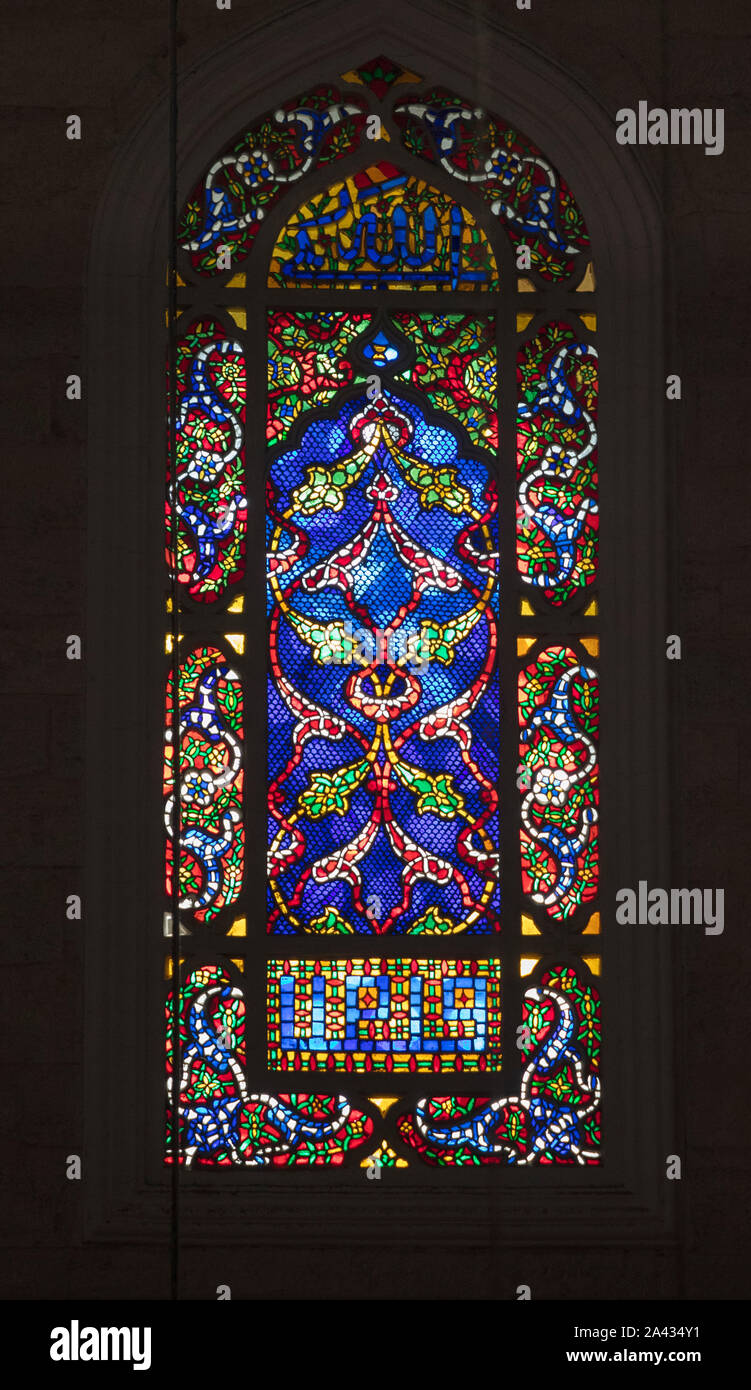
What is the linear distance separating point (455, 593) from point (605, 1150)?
3.15 ft

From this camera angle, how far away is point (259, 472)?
272 cm

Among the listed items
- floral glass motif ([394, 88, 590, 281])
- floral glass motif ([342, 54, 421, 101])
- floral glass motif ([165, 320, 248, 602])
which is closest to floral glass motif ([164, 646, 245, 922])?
floral glass motif ([165, 320, 248, 602])

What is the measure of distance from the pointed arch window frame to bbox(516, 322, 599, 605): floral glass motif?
0.17ft

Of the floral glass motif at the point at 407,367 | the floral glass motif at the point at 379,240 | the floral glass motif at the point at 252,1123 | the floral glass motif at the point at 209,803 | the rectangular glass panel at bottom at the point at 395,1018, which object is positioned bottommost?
the floral glass motif at the point at 252,1123

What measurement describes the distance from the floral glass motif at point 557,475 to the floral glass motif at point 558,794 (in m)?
0.19

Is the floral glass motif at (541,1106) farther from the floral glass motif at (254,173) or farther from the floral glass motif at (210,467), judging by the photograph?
the floral glass motif at (254,173)

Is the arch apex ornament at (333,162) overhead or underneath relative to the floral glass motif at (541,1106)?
overhead

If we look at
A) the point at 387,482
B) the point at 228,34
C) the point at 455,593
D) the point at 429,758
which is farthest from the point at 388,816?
the point at 228,34

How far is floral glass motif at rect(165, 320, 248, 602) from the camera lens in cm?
274

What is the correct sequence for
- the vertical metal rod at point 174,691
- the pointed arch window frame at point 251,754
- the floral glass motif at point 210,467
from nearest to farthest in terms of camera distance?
the vertical metal rod at point 174,691, the pointed arch window frame at point 251,754, the floral glass motif at point 210,467

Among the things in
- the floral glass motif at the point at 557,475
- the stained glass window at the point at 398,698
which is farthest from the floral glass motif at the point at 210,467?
the floral glass motif at the point at 557,475

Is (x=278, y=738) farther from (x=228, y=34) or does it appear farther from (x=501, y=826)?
(x=228, y=34)

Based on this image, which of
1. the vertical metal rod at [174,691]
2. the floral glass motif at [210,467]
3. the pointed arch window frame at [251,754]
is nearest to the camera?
the vertical metal rod at [174,691]

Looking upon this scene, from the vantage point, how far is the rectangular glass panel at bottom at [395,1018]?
105 inches
